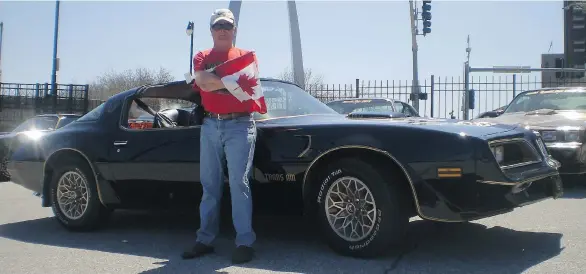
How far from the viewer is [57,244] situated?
4.98 m

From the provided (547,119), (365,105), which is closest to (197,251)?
(547,119)

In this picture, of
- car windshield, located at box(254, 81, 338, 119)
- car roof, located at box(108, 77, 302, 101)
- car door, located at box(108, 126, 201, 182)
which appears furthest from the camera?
car roof, located at box(108, 77, 302, 101)

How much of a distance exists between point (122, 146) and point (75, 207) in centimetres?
84

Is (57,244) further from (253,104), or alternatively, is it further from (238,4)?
(238,4)

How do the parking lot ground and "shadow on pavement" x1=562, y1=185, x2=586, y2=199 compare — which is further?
"shadow on pavement" x1=562, y1=185, x2=586, y2=199

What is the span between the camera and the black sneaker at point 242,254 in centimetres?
410

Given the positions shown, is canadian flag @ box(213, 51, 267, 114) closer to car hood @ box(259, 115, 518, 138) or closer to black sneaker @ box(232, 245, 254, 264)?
car hood @ box(259, 115, 518, 138)

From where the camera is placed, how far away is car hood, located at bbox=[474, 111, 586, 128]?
7.45 metres

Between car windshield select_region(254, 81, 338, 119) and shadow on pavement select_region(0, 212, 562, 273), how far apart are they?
0.88 meters

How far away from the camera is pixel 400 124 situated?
400 centimetres

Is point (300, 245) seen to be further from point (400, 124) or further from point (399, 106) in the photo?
point (399, 106)

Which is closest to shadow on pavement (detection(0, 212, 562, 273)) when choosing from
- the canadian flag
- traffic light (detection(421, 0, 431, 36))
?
the canadian flag

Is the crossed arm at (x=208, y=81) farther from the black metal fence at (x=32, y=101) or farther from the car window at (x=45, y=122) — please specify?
the black metal fence at (x=32, y=101)

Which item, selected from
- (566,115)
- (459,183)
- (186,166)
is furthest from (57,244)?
(566,115)
